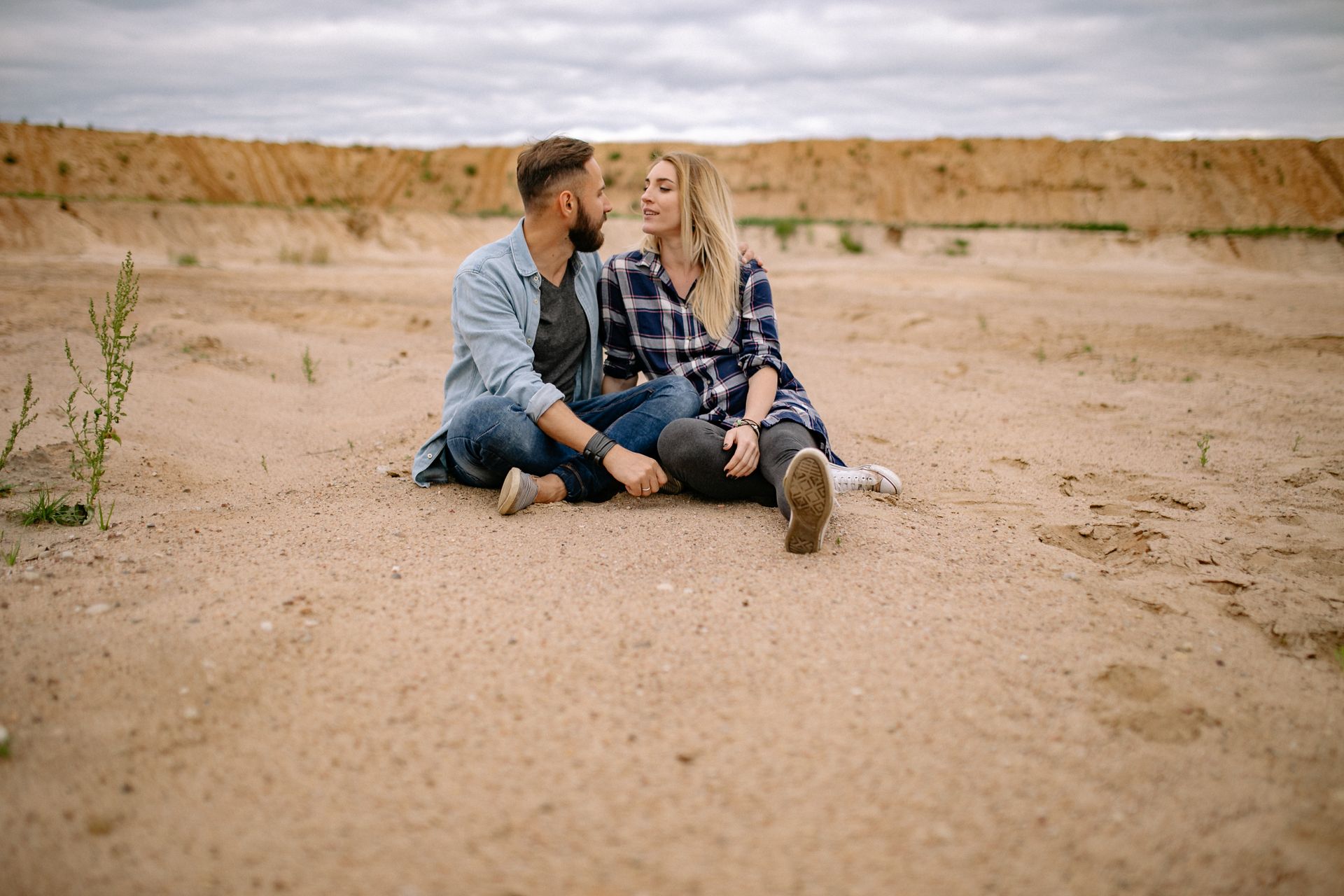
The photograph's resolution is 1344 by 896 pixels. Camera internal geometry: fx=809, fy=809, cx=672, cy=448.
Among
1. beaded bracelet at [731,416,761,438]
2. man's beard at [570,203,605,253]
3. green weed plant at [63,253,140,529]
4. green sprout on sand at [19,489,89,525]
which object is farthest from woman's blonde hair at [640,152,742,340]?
green sprout on sand at [19,489,89,525]

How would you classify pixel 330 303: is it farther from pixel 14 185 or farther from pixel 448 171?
pixel 448 171

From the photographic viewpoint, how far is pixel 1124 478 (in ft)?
11.7

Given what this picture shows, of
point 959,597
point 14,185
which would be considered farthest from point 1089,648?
point 14,185

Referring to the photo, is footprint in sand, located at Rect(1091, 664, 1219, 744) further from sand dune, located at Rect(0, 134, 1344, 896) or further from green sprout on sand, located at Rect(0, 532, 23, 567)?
green sprout on sand, located at Rect(0, 532, 23, 567)

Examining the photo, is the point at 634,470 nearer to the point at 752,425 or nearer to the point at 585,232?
the point at 752,425

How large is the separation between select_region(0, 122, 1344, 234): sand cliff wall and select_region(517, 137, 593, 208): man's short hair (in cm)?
2327

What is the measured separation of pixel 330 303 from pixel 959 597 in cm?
770

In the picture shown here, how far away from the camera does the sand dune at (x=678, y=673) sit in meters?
1.42

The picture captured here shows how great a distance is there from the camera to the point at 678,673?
191 centimetres

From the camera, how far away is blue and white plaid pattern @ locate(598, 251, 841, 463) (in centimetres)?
311

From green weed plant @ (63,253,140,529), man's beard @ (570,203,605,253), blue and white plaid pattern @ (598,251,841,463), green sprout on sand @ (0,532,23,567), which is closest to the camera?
green sprout on sand @ (0,532,23,567)

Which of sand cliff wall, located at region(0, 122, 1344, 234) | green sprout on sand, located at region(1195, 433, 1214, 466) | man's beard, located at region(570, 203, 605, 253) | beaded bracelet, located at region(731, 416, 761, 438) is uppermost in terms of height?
sand cliff wall, located at region(0, 122, 1344, 234)

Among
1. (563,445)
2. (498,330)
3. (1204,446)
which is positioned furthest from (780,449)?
(1204,446)

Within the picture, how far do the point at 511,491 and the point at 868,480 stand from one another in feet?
4.68
